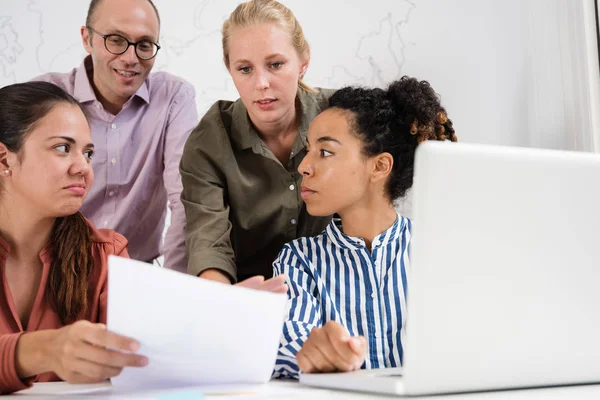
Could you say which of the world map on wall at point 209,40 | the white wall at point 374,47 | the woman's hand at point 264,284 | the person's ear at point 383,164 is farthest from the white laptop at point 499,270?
the world map on wall at point 209,40

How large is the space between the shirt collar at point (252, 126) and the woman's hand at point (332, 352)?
32.1 inches

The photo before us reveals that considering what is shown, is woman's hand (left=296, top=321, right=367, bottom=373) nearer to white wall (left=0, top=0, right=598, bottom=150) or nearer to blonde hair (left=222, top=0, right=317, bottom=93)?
blonde hair (left=222, top=0, right=317, bottom=93)

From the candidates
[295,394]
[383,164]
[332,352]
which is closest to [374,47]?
[383,164]

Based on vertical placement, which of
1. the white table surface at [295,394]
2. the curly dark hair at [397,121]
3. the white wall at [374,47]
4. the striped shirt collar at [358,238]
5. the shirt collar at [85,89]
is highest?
the white wall at [374,47]

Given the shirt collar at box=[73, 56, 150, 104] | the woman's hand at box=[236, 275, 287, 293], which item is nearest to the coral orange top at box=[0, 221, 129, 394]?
the woman's hand at box=[236, 275, 287, 293]

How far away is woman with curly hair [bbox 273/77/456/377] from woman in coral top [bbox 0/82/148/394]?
391mm

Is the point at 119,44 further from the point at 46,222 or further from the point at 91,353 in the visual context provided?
the point at 91,353

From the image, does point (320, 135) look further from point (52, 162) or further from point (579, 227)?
point (579, 227)

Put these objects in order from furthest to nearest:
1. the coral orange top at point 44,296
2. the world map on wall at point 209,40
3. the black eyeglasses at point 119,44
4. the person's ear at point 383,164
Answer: the world map on wall at point 209,40 < the black eyeglasses at point 119,44 < the person's ear at point 383,164 < the coral orange top at point 44,296

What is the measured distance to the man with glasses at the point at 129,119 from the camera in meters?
2.15

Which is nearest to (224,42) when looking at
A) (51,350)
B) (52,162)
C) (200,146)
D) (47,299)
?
(200,146)

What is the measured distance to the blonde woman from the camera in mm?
1799

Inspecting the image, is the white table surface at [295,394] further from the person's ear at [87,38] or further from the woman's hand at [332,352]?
the person's ear at [87,38]

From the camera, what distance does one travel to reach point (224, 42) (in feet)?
6.36
